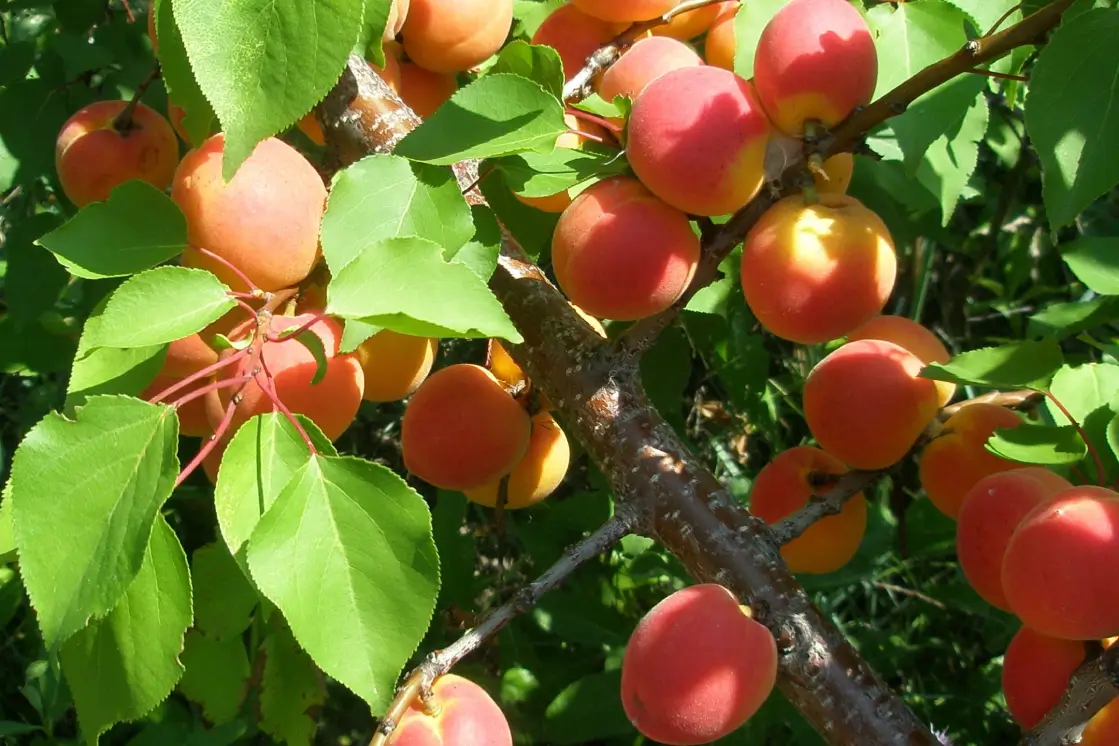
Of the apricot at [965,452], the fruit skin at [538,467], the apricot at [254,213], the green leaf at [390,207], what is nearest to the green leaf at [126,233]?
the apricot at [254,213]

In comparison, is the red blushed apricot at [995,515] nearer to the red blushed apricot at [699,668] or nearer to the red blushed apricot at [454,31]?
the red blushed apricot at [699,668]

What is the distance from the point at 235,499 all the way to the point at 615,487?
322mm

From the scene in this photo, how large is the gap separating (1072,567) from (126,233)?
69 cm

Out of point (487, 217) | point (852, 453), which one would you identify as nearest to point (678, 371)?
point (852, 453)

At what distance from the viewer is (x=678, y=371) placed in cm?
130

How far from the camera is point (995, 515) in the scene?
802 millimetres

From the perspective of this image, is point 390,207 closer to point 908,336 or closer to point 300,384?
point 300,384

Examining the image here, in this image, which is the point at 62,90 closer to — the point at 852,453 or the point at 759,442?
the point at 852,453

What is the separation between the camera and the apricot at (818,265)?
0.72 meters

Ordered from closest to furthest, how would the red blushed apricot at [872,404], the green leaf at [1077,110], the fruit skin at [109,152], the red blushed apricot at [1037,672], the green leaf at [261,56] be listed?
1. the green leaf at [261,56]
2. the green leaf at [1077,110]
3. the red blushed apricot at [1037,672]
4. the red blushed apricot at [872,404]
5. the fruit skin at [109,152]

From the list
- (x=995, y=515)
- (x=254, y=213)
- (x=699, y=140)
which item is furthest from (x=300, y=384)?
(x=995, y=515)

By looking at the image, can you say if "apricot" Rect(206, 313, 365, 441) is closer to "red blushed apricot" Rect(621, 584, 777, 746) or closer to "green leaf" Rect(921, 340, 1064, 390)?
"red blushed apricot" Rect(621, 584, 777, 746)

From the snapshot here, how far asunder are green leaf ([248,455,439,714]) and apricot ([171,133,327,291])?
7.1 inches

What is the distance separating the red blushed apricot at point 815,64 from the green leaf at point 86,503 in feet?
1.55
